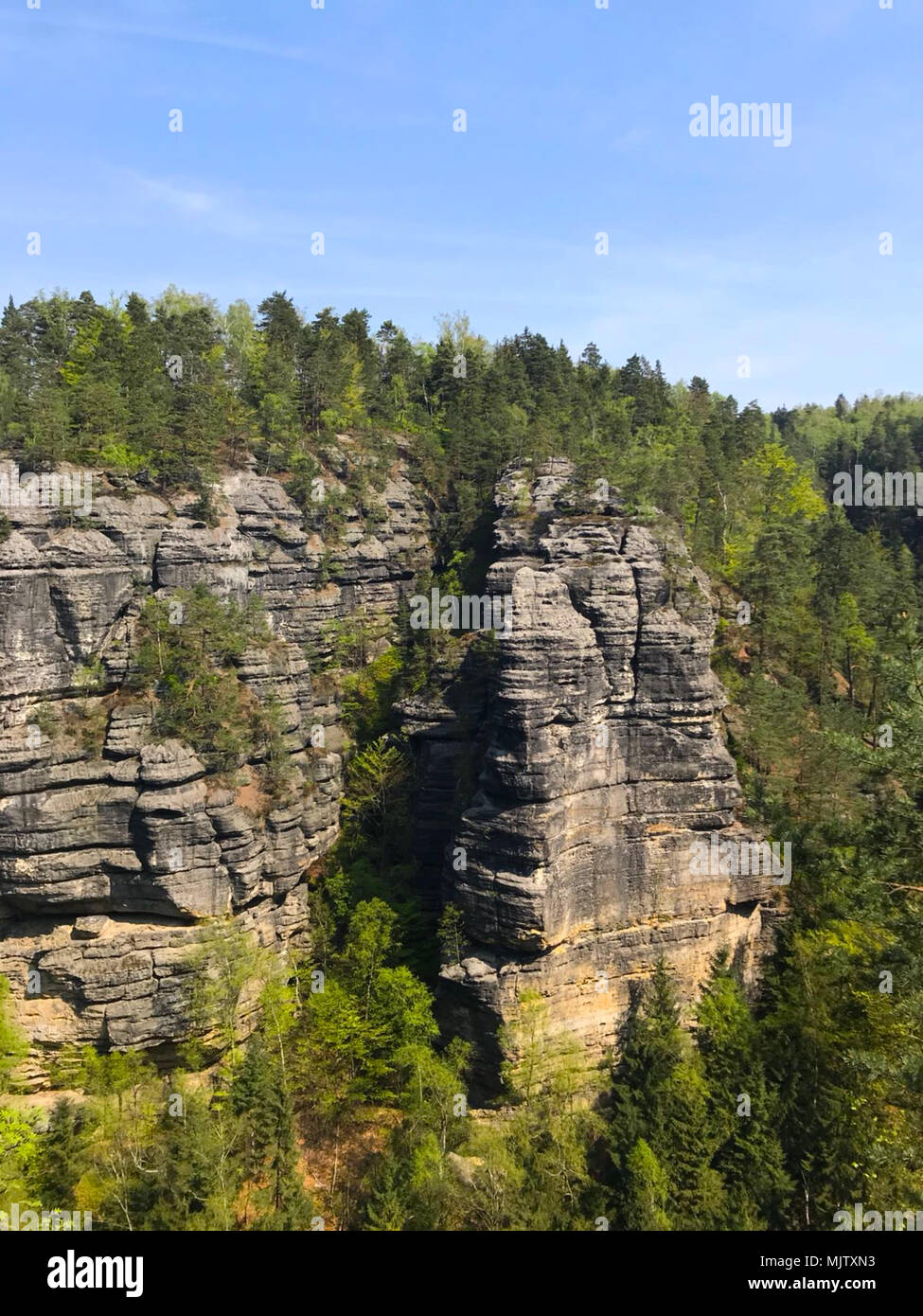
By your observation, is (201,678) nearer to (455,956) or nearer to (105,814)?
(105,814)

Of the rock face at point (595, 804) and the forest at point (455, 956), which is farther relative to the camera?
the rock face at point (595, 804)

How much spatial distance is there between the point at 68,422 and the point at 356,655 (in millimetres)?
16831

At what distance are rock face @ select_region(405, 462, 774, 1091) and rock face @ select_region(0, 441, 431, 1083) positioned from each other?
29.0ft

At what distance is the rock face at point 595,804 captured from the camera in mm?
28891

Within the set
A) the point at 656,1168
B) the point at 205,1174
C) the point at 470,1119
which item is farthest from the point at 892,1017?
the point at 205,1174

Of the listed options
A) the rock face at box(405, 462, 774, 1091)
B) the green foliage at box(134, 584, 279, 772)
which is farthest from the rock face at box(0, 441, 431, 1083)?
the rock face at box(405, 462, 774, 1091)

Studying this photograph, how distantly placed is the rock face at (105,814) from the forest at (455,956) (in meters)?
1.14

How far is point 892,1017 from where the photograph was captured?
22328 mm

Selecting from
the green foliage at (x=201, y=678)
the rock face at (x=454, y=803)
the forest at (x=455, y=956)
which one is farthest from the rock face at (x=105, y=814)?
the forest at (x=455, y=956)

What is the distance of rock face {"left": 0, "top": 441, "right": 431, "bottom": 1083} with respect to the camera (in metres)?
28.1

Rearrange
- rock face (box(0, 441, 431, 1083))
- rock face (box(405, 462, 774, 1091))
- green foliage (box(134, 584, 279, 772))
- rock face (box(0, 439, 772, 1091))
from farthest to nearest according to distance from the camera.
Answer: green foliage (box(134, 584, 279, 772)) < rock face (box(405, 462, 774, 1091)) < rock face (box(0, 439, 772, 1091)) < rock face (box(0, 441, 431, 1083))

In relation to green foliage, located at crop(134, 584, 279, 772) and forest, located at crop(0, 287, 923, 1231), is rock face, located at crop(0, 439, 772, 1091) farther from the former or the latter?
forest, located at crop(0, 287, 923, 1231)

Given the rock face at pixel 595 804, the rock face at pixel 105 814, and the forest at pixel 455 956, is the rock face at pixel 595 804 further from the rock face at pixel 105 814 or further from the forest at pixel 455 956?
the rock face at pixel 105 814
